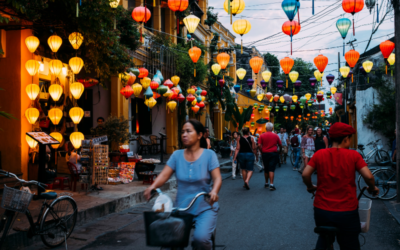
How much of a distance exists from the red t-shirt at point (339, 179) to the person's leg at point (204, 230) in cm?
108

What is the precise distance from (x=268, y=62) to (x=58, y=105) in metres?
43.3

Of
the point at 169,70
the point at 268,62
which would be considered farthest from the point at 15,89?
the point at 268,62

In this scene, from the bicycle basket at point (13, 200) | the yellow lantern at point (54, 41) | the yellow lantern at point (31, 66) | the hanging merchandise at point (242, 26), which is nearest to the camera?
the bicycle basket at point (13, 200)

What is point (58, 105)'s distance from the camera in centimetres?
1216

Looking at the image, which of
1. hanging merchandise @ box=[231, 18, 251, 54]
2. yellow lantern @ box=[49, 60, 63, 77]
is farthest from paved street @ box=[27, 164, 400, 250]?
hanging merchandise @ box=[231, 18, 251, 54]

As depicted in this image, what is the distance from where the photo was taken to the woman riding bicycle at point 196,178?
10.6 ft

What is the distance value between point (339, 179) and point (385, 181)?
6223mm

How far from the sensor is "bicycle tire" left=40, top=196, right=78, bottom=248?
5.00m

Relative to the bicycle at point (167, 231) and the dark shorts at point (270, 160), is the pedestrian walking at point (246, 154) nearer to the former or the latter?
the dark shorts at point (270, 160)

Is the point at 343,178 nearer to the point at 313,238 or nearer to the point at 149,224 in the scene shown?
the point at 149,224

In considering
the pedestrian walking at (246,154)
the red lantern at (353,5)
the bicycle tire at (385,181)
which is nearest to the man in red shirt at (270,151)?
the pedestrian walking at (246,154)

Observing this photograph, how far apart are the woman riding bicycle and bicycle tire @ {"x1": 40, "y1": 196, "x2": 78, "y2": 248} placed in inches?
98.5

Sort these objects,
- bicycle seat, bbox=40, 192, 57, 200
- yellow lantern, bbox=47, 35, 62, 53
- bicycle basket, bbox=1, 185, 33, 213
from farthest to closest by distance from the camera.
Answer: yellow lantern, bbox=47, 35, 62, 53, bicycle seat, bbox=40, 192, 57, 200, bicycle basket, bbox=1, 185, 33, 213

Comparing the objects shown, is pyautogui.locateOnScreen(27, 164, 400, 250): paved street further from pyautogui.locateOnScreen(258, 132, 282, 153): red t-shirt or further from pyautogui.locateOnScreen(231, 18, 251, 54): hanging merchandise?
pyautogui.locateOnScreen(231, 18, 251, 54): hanging merchandise
